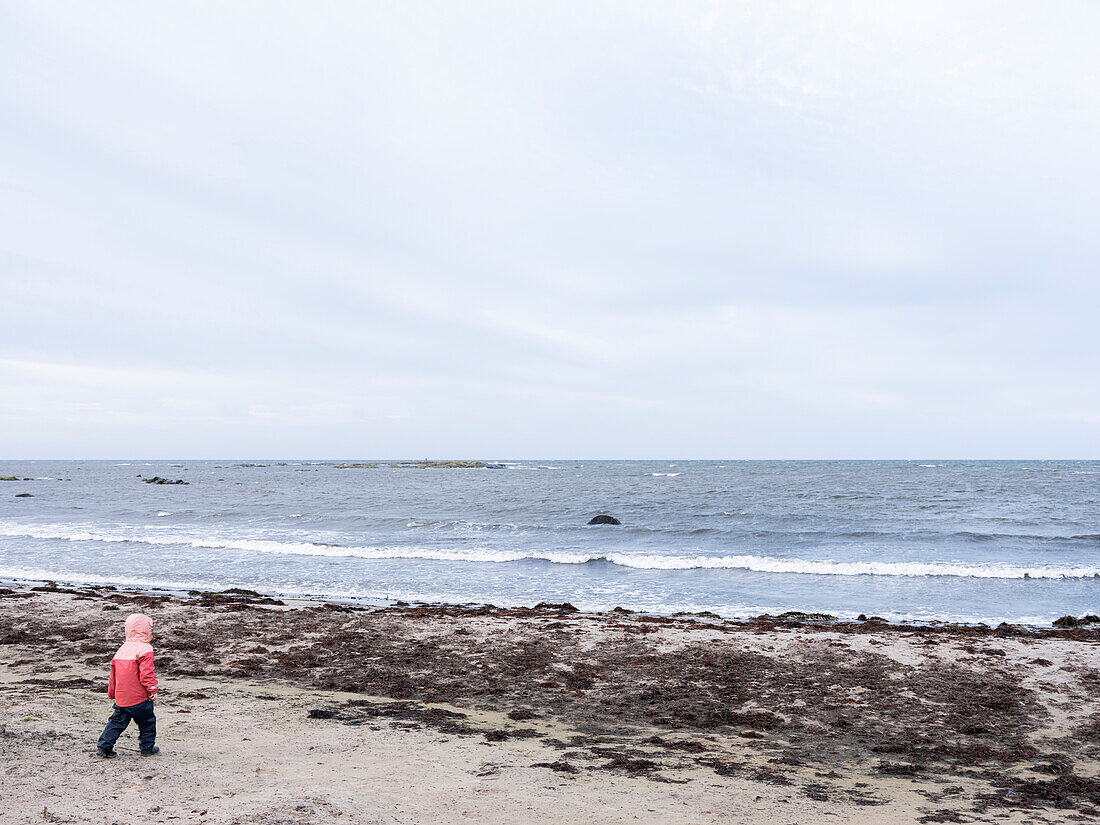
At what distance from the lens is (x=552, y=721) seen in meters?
8.59

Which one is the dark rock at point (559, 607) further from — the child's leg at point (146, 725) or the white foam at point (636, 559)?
the child's leg at point (146, 725)

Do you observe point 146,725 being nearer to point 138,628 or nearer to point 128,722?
point 128,722

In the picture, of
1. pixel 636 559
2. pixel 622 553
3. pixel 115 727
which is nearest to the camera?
pixel 115 727

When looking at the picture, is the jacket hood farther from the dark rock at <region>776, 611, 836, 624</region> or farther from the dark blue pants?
the dark rock at <region>776, 611, 836, 624</region>

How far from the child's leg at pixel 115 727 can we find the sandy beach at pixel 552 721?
174mm

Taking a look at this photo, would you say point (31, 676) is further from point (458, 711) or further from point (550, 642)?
point (550, 642)

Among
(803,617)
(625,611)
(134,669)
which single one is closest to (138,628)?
(134,669)

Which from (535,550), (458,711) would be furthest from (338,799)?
(535,550)

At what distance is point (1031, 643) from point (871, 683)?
4813 mm

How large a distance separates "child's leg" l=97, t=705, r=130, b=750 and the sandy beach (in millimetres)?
174

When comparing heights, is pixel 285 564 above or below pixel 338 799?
below

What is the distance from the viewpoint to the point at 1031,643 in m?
12.5

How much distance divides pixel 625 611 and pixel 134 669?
37.4 feet

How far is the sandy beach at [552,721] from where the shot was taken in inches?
233
